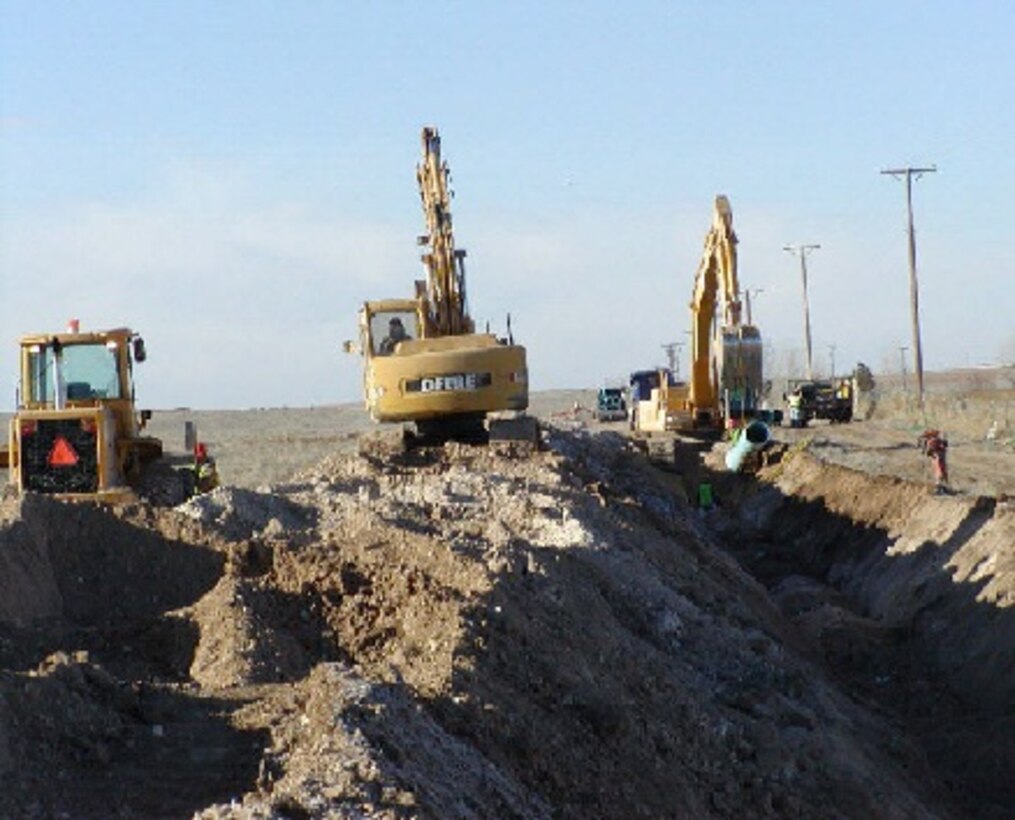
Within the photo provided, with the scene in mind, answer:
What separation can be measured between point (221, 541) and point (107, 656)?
13.4 feet

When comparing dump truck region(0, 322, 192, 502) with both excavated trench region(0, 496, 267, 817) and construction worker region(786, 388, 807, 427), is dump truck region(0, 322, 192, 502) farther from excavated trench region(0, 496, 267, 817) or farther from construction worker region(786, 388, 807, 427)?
construction worker region(786, 388, 807, 427)

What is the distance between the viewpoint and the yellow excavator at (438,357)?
27.3 metres

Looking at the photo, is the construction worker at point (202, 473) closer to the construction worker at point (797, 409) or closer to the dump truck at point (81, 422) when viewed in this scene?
the dump truck at point (81, 422)

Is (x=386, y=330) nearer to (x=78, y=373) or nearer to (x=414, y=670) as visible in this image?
(x=78, y=373)

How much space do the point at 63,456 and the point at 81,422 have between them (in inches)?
17.3

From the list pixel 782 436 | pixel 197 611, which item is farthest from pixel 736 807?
pixel 782 436

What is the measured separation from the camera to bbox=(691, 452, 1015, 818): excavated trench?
16812 millimetres

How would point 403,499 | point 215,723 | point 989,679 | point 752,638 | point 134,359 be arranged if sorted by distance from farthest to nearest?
1. point 134,359
2. point 403,499
3. point 989,679
4. point 752,638
5. point 215,723

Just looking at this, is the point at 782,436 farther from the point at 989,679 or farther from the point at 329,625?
the point at 329,625

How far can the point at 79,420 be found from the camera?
20266mm

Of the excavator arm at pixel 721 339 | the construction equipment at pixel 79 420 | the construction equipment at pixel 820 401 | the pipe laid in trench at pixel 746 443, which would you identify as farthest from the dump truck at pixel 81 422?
the construction equipment at pixel 820 401

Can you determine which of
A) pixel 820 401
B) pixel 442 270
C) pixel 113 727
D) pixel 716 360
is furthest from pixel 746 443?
pixel 820 401

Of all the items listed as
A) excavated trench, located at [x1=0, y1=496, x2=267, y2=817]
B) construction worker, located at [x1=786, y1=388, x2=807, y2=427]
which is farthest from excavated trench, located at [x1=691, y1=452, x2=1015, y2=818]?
construction worker, located at [x1=786, y1=388, x2=807, y2=427]

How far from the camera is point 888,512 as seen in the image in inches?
1125
